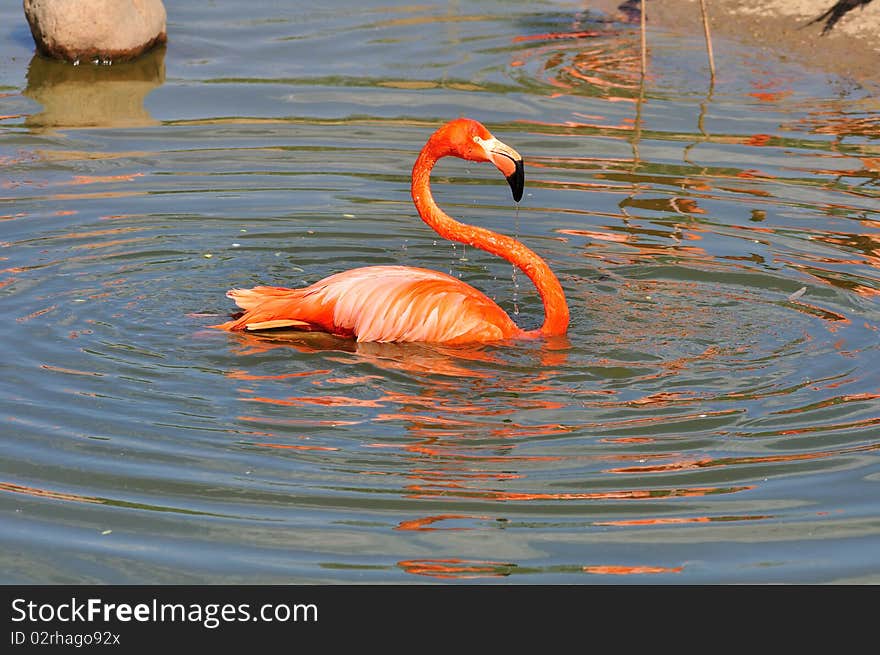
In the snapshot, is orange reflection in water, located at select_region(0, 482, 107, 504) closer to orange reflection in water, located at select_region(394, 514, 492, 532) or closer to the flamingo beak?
orange reflection in water, located at select_region(394, 514, 492, 532)

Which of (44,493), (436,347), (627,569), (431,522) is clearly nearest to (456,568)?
(431,522)

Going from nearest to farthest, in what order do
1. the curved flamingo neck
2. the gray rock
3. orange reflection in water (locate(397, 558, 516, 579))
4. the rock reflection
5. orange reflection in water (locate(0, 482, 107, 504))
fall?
orange reflection in water (locate(397, 558, 516, 579)) < orange reflection in water (locate(0, 482, 107, 504)) < the curved flamingo neck < the rock reflection < the gray rock

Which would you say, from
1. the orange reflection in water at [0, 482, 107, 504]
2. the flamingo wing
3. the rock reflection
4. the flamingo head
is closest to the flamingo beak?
the flamingo head

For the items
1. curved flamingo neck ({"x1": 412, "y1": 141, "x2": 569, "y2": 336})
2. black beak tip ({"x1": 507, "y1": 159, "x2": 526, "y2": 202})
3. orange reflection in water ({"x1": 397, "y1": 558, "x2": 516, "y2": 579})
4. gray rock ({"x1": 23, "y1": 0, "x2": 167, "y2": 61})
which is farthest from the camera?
gray rock ({"x1": 23, "y1": 0, "x2": 167, "y2": 61})

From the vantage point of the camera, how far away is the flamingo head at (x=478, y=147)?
692cm

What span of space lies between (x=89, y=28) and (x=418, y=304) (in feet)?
23.4

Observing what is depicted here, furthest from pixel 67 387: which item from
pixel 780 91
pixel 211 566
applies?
pixel 780 91

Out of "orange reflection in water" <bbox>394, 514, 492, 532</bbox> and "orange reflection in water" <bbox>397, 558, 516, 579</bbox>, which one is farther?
"orange reflection in water" <bbox>394, 514, 492, 532</bbox>

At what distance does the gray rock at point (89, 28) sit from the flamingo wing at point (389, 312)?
22.1 feet

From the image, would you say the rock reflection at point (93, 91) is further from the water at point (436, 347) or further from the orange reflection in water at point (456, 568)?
the orange reflection in water at point (456, 568)

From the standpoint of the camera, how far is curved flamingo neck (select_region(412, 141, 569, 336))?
714 centimetres

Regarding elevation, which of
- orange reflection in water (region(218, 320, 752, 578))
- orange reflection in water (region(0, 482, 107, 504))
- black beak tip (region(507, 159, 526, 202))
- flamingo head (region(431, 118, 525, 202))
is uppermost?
flamingo head (region(431, 118, 525, 202))

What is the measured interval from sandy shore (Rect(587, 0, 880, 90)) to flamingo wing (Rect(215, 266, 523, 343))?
7.13 meters

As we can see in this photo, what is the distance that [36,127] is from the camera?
1107cm
